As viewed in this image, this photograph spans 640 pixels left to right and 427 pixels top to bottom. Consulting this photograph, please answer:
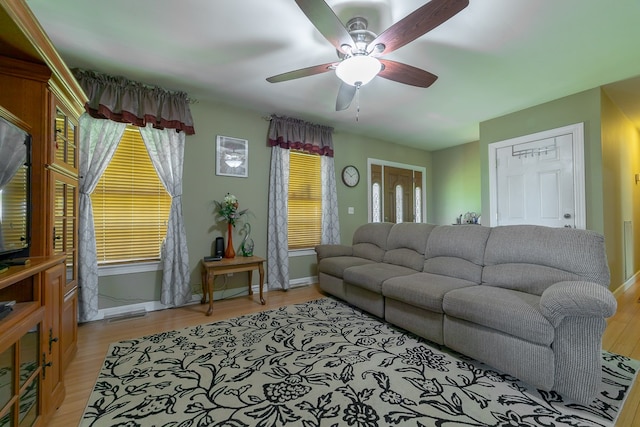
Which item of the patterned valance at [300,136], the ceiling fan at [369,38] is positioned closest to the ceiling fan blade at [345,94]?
the ceiling fan at [369,38]

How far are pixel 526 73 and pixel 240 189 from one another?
3.60m

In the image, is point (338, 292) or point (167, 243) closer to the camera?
point (167, 243)

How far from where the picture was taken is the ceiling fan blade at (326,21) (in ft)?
4.90

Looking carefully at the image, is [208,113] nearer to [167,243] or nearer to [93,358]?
[167,243]

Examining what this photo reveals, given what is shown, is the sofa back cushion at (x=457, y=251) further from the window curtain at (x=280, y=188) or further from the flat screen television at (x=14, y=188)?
the flat screen television at (x=14, y=188)

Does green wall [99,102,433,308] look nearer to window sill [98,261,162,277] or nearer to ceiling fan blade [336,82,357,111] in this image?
window sill [98,261,162,277]

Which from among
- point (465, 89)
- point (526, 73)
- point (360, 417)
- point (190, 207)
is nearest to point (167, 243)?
point (190, 207)

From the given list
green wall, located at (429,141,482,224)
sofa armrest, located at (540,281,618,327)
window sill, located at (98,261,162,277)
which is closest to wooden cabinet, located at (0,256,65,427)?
window sill, located at (98,261,162,277)

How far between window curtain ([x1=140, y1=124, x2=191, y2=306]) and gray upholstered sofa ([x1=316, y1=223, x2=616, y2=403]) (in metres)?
1.89

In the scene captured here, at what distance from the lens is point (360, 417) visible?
144 cm

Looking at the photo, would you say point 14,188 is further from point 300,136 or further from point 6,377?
point 300,136

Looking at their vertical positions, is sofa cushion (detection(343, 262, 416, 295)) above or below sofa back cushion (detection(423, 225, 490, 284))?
below

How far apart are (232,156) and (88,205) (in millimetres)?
1652

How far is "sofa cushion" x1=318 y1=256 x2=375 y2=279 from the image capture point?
3.29 metres
